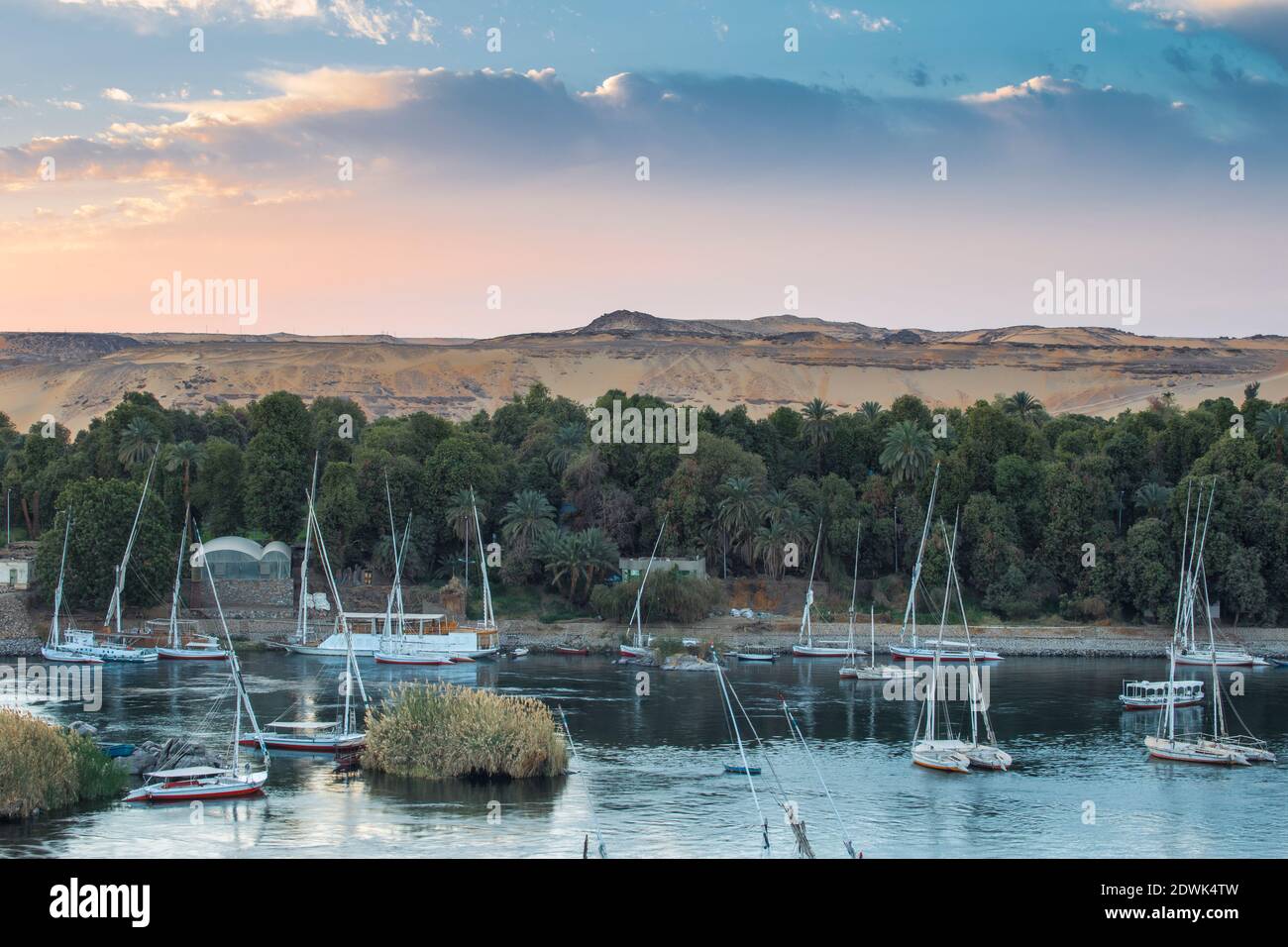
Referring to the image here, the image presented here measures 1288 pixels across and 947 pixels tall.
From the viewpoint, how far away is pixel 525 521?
7581cm

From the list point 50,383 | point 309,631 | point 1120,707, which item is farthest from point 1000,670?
point 50,383

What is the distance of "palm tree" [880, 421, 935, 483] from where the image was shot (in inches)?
3110

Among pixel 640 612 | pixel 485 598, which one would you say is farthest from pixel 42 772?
pixel 640 612

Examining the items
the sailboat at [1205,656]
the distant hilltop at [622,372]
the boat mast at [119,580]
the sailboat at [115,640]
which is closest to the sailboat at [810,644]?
the sailboat at [1205,656]

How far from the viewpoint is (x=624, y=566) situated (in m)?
76.2

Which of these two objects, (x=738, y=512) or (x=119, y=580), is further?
(x=738, y=512)

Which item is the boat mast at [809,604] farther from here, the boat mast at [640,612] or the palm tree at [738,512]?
the boat mast at [640,612]

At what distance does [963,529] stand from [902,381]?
10738 cm

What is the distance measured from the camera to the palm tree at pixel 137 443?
275 ft

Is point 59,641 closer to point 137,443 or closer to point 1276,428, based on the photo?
point 137,443

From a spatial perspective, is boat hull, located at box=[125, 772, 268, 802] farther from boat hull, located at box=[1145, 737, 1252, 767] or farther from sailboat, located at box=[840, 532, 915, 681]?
sailboat, located at box=[840, 532, 915, 681]

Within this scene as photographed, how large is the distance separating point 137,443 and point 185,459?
211 inches

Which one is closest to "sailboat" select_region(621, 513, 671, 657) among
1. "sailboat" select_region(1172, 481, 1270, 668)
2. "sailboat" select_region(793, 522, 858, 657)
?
"sailboat" select_region(793, 522, 858, 657)

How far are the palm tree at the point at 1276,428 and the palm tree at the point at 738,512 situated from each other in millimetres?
27788
